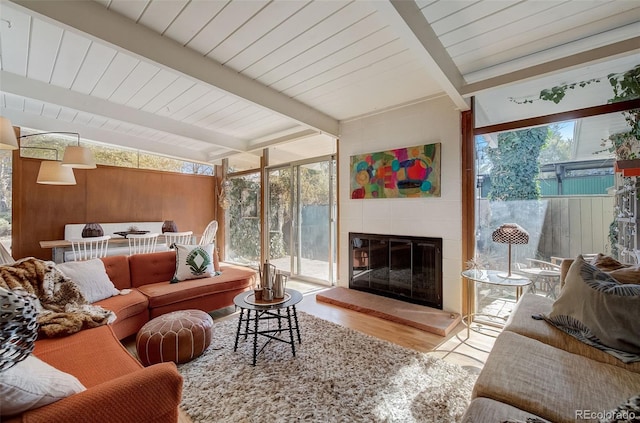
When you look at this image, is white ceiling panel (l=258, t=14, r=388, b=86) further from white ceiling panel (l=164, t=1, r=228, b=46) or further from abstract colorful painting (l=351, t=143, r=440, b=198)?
abstract colorful painting (l=351, t=143, r=440, b=198)

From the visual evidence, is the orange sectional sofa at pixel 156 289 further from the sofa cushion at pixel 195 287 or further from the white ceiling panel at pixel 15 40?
the white ceiling panel at pixel 15 40

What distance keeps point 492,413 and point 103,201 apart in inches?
251

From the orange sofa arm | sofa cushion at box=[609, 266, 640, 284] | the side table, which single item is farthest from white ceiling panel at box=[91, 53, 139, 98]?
sofa cushion at box=[609, 266, 640, 284]

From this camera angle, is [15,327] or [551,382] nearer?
[15,327]

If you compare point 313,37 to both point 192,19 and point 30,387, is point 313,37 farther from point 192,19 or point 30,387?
point 30,387

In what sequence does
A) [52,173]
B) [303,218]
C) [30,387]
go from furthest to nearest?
[303,218] → [52,173] → [30,387]

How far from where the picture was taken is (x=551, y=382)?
3.96 feet

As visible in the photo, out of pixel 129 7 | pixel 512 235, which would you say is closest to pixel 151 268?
pixel 129 7

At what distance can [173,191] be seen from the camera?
6.13 m

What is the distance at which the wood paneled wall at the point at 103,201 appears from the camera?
4.31m

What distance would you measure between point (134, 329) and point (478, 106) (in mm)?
4211

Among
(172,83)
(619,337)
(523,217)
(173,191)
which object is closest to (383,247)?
(523,217)

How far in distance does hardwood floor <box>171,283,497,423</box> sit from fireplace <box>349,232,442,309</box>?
589mm

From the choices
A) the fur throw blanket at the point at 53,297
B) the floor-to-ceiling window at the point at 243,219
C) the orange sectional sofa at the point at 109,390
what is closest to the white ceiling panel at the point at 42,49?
the fur throw blanket at the point at 53,297
